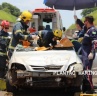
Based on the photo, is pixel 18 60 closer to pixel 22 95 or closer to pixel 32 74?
pixel 32 74

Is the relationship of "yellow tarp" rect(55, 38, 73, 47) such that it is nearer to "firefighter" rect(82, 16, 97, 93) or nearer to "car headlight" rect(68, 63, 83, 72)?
Answer: "firefighter" rect(82, 16, 97, 93)

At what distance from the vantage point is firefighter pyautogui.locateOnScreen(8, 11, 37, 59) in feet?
26.3

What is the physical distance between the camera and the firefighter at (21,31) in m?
8.02

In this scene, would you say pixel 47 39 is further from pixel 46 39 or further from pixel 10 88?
pixel 10 88

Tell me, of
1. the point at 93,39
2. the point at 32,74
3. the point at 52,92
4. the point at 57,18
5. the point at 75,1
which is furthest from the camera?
the point at 57,18

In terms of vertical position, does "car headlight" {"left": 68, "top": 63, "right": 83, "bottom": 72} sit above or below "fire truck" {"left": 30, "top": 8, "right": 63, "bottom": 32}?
below

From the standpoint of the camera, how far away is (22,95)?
7.95 metres

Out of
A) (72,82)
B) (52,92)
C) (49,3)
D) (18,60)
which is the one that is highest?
(49,3)

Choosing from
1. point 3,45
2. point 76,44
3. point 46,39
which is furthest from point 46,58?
point 3,45

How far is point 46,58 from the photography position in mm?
7109

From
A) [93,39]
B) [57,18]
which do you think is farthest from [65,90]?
[57,18]

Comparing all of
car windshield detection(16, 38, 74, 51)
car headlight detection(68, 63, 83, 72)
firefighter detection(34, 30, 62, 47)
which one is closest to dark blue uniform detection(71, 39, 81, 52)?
car windshield detection(16, 38, 74, 51)

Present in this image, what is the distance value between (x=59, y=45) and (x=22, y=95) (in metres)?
1.51

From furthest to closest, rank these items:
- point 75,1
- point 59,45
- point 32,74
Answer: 1. point 75,1
2. point 59,45
3. point 32,74
